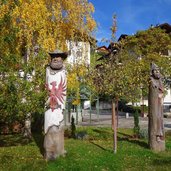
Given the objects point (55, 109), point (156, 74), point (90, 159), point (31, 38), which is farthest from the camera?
point (31, 38)

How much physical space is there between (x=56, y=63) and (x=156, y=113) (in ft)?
15.0

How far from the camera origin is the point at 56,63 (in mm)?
12773

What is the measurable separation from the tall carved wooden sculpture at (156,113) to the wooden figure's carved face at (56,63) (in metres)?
3.98

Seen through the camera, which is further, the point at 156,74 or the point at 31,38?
the point at 31,38

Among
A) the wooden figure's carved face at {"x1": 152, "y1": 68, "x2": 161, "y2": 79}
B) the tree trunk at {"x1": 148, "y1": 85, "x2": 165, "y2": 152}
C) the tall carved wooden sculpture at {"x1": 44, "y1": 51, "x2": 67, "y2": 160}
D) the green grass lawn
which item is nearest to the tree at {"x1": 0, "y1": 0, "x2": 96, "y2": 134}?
the tall carved wooden sculpture at {"x1": 44, "y1": 51, "x2": 67, "y2": 160}

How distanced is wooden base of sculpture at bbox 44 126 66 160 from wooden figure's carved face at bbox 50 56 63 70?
2.13 m

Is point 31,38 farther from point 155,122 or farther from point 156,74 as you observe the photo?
point 155,122

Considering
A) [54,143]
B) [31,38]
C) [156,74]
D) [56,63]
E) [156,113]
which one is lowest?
[54,143]

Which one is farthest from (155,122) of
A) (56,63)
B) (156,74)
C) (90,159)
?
(56,63)

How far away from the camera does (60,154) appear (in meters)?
12.3

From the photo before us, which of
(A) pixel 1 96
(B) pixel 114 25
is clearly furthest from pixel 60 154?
(B) pixel 114 25

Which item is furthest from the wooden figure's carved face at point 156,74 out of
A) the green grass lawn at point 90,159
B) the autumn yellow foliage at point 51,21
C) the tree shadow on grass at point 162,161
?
the autumn yellow foliage at point 51,21

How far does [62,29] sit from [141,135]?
6936 millimetres

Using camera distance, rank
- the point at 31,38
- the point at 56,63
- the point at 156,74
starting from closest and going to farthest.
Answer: the point at 56,63
the point at 156,74
the point at 31,38
